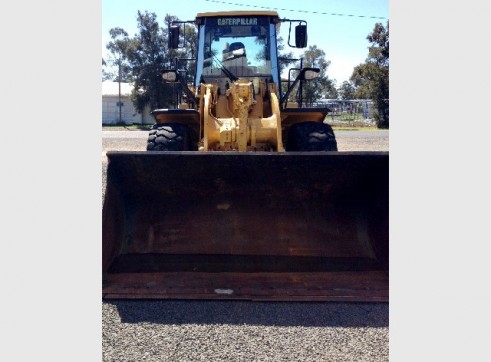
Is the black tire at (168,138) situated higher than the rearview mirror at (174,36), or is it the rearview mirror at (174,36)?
the rearview mirror at (174,36)

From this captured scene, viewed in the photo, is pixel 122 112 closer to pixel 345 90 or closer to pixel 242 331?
pixel 345 90

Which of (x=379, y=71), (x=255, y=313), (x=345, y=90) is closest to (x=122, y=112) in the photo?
(x=379, y=71)

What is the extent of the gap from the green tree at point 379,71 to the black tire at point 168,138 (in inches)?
1152

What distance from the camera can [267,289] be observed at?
3988 millimetres

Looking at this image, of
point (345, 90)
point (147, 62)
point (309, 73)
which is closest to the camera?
point (309, 73)

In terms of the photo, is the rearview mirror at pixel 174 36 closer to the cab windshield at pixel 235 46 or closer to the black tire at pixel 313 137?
the cab windshield at pixel 235 46

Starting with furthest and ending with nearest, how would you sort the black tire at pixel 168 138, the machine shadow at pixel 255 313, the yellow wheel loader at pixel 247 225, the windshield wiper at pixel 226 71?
the windshield wiper at pixel 226 71 < the black tire at pixel 168 138 < the yellow wheel loader at pixel 247 225 < the machine shadow at pixel 255 313

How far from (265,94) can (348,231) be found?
2615 millimetres

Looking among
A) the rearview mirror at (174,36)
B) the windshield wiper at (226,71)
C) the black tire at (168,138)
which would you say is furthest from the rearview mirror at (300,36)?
the black tire at (168,138)

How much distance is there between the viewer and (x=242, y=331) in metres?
3.41

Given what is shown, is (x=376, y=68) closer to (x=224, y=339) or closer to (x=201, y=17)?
(x=201, y=17)

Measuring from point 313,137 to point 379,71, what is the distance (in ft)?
96.9

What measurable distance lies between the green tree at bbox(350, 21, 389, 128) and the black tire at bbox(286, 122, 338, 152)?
2865 cm

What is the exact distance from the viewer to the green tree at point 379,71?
3362 cm
